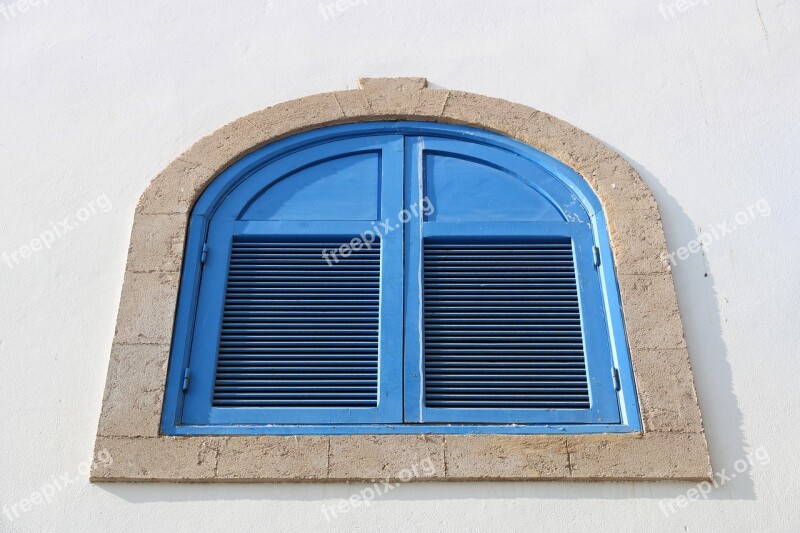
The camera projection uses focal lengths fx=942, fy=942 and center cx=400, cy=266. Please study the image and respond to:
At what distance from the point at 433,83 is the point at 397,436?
2271 mm

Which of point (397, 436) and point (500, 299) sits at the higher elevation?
point (500, 299)

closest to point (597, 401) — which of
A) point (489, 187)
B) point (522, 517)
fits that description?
point (522, 517)

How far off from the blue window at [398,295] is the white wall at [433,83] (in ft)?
1.21

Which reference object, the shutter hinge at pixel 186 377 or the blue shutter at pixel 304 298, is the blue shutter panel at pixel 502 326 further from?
the shutter hinge at pixel 186 377

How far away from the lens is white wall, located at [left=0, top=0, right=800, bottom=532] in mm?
4023

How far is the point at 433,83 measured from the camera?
551cm

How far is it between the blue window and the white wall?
37 cm

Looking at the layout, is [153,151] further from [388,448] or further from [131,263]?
[388,448]

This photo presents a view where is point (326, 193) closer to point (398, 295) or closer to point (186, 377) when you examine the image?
point (398, 295)

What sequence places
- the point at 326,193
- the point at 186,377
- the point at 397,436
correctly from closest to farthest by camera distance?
1. the point at 397,436
2. the point at 186,377
3. the point at 326,193

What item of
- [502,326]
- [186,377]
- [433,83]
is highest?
[433,83]

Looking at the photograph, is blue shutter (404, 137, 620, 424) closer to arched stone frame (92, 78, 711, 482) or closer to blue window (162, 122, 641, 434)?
blue window (162, 122, 641, 434)

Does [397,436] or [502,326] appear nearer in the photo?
[397,436]

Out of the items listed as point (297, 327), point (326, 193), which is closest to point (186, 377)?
point (297, 327)
